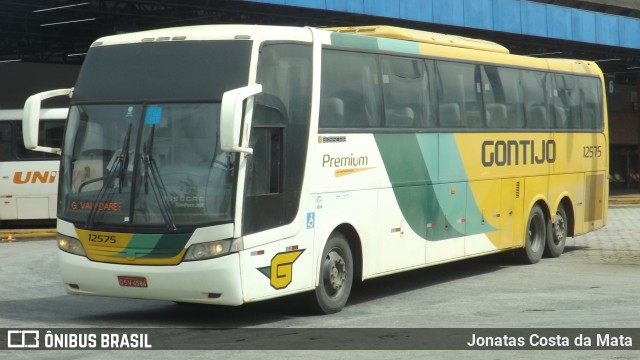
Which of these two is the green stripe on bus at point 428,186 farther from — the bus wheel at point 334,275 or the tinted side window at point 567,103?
the tinted side window at point 567,103

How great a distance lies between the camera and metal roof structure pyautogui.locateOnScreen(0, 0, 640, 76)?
2834 cm

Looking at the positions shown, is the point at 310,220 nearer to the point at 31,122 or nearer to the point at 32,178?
the point at 31,122

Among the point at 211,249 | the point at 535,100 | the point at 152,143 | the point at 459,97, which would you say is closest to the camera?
the point at 211,249

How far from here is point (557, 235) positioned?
62.5ft

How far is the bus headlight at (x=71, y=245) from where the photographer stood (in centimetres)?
1167

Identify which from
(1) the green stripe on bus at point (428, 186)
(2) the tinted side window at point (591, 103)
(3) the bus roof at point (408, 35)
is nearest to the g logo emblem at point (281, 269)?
(1) the green stripe on bus at point (428, 186)

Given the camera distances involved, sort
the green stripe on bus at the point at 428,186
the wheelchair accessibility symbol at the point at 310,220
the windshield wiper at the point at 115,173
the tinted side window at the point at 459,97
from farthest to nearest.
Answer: the tinted side window at the point at 459,97 → the green stripe on bus at the point at 428,186 → the wheelchair accessibility symbol at the point at 310,220 → the windshield wiper at the point at 115,173

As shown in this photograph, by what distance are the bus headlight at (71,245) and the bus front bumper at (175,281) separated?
7.2 inches

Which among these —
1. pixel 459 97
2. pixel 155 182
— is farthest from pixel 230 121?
pixel 459 97

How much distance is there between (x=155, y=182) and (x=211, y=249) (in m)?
0.92

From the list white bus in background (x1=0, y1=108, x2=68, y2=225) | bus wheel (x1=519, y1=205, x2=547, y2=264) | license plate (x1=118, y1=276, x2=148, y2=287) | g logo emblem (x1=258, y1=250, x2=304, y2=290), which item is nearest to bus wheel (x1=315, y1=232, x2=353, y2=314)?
g logo emblem (x1=258, y1=250, x2=304, y2=290)

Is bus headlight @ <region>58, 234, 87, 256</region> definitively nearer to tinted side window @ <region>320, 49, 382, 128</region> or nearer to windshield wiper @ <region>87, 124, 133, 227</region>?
windshield wiper @ <region>87, 124, 133, 227</region>

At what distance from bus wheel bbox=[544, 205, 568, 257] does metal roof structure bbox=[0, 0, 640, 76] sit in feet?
31.5

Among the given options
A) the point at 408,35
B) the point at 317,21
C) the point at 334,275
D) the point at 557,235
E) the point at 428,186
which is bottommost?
the point at 557,235
